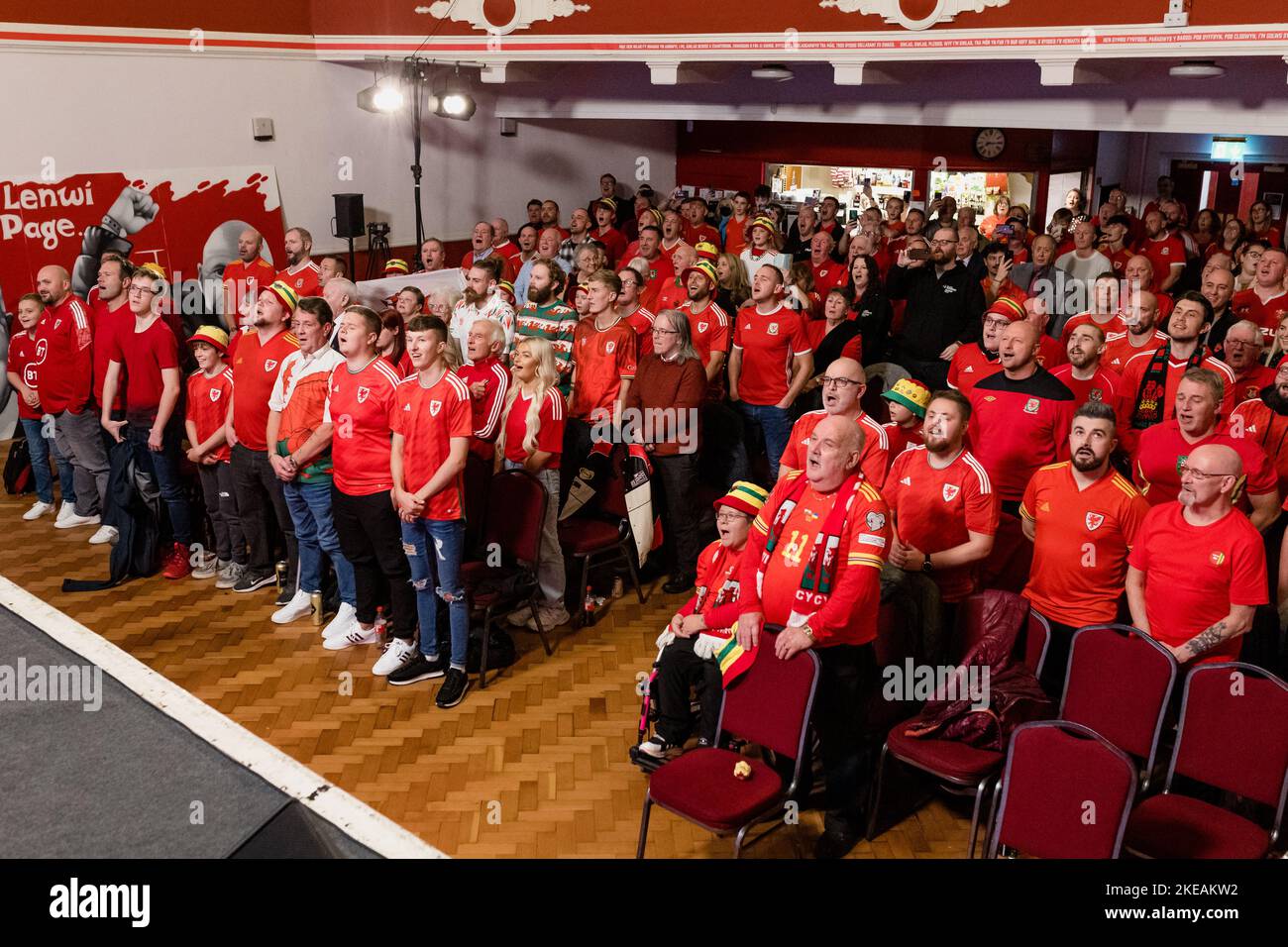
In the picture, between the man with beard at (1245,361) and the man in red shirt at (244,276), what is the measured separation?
654cm

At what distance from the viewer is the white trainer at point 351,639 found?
5762 millimetres

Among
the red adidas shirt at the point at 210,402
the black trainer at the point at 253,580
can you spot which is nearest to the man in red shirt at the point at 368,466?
the red adidas shirt at the point at 210,402

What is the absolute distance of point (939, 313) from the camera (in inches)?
289

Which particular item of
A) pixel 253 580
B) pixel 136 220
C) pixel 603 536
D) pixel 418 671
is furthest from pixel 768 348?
pixel 136 220

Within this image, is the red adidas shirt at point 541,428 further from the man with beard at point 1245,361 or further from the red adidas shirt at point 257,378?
the man with beard at point 1245,361

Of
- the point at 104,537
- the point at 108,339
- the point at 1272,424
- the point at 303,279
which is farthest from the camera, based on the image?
the point at 303,279

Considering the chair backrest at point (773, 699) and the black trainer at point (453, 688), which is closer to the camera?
the chair backrest at point (773, 699)

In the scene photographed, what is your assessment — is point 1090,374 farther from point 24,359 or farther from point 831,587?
point 24,359

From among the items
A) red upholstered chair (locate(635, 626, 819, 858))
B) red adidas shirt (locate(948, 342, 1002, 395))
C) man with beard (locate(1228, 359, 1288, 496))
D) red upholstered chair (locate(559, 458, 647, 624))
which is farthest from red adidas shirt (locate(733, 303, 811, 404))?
red upholstered chair (locate(635, 626, 819, 858))

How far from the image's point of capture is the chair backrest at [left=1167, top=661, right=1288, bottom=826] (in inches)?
139

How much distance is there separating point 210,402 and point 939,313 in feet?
15.1

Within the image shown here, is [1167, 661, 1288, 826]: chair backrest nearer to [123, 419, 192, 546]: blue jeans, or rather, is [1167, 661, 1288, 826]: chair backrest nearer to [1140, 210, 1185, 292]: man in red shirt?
[123, 419, 192, 546]: blue jeans

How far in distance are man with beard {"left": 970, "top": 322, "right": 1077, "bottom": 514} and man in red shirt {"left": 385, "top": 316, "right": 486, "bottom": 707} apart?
2.40 meters
